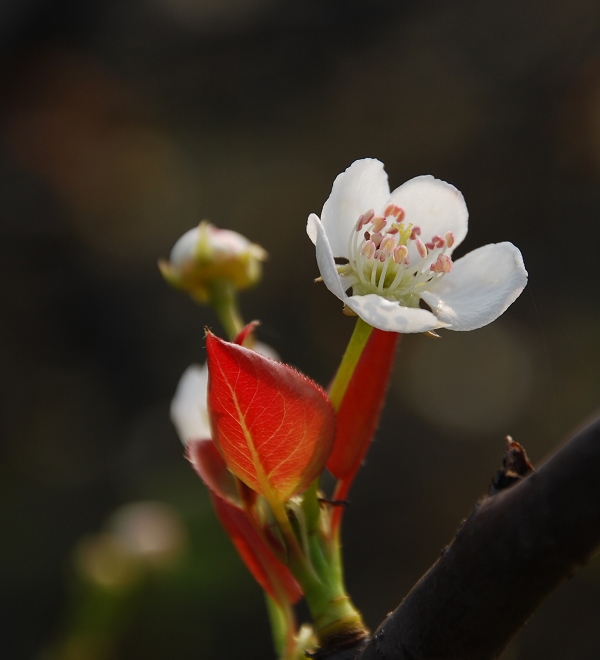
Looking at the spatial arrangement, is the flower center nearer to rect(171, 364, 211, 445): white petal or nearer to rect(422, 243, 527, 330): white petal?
rect(422, 243, 527, 330): white petal

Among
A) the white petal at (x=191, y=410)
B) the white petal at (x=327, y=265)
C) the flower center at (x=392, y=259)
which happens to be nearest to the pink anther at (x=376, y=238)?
the flower center at (x=392, y=259)

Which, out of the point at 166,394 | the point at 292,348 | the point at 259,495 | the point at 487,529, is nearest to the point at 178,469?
the point at 166,394

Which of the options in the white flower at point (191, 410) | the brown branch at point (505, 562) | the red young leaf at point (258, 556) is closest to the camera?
the brown branch at point (505, 562)

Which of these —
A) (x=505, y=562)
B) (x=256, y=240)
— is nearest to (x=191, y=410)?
(x=505, y=562)

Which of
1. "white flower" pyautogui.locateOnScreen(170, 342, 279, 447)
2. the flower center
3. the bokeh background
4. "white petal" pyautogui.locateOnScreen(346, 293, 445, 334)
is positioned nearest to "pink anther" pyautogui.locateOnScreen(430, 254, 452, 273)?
the flower center

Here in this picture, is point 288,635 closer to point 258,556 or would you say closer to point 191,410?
→ point 258,556

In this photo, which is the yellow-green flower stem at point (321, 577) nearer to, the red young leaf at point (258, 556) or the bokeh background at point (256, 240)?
the red young leaf at point (258, 556)

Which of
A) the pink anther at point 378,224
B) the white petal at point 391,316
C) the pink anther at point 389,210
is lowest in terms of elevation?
the white petal at point 391,316
